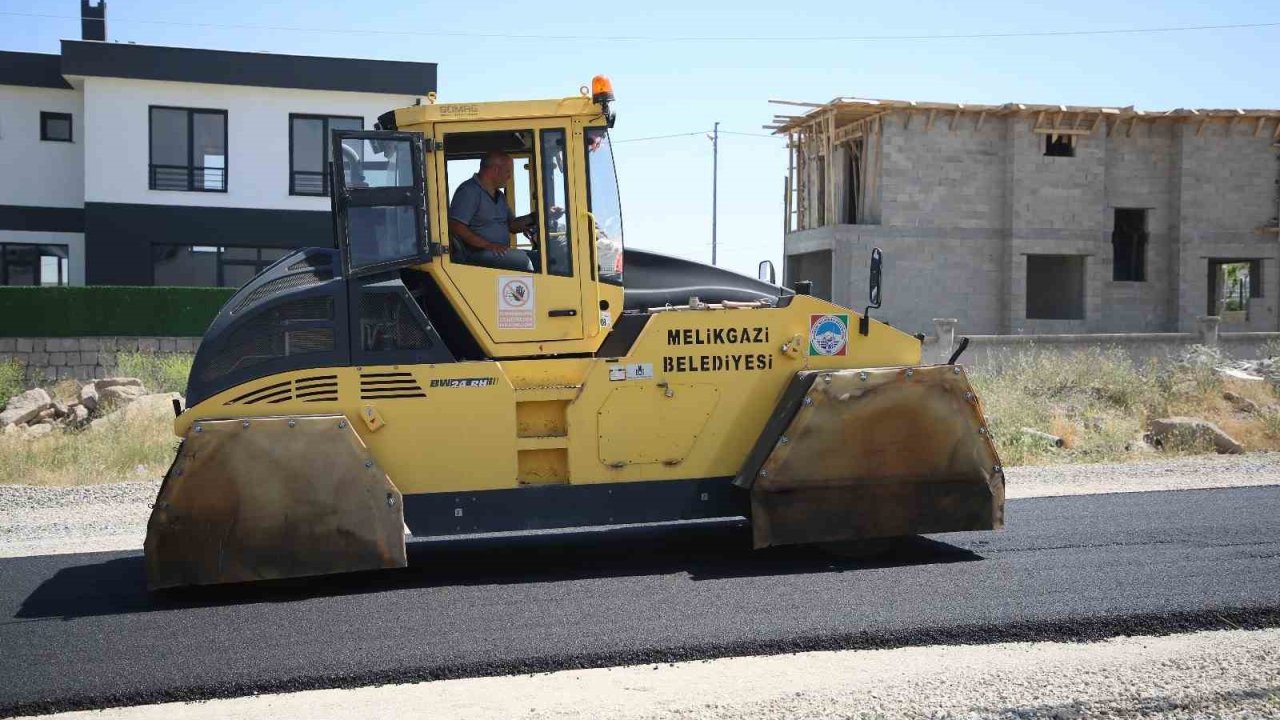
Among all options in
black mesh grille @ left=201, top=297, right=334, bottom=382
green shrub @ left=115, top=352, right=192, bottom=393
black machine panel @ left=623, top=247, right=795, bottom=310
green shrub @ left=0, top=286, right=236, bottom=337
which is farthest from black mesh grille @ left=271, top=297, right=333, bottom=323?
green shrub @ left=0, top=286, right=236, bottom=337

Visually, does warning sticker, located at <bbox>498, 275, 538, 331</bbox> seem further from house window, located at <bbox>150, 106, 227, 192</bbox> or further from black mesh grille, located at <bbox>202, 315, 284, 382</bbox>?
house window, located at <bbox>150, 106, 227, 192</bbox>

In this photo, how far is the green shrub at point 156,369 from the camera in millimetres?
20469

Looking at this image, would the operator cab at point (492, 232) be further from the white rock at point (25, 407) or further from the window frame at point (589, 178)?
→ the white rock at point (25, 407)

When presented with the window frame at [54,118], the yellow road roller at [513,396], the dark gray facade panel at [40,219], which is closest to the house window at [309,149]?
the dark gray facade panel at [40,219]

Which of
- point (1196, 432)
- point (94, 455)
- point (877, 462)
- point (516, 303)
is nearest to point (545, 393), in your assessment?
point (516, 303)

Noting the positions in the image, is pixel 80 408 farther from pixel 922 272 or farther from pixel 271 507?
pixel 922 272

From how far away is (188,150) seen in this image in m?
26.1

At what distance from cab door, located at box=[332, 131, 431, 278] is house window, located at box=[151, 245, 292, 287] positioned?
20.4 m

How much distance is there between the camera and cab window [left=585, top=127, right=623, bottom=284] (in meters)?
7.09

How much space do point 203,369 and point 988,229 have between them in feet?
81.0

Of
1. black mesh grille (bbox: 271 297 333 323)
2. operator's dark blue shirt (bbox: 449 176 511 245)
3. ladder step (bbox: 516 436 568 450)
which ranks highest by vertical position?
operator's dark blue shirt (bbox: 449 176 511 245)

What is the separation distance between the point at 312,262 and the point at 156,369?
1585 cm

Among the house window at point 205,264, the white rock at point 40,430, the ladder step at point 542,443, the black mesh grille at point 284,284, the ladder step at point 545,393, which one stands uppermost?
the house window at point 205,264

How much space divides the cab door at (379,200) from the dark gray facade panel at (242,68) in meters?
18.9
